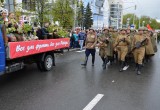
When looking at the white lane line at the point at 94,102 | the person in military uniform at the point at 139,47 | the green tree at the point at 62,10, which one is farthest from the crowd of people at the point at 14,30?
the green tree at the point at 62,10

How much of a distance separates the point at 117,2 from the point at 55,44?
136 metres

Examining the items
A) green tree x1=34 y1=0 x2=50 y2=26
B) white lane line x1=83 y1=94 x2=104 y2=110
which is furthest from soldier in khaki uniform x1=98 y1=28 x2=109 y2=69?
green tree x1=34 y1=0 x2=50 y2=26

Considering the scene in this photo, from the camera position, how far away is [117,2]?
141750 mm

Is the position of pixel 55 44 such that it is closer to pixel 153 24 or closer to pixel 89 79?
pixel 89 79

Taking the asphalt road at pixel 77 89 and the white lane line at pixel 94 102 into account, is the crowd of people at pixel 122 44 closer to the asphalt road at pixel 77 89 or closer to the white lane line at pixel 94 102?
the asphalt road at pixel 77 89

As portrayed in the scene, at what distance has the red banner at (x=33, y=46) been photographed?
7.37m

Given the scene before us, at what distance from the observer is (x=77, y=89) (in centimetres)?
746

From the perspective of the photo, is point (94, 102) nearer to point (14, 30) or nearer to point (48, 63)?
point (14, 30)

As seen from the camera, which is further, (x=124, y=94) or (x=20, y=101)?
(x=124, y=94)

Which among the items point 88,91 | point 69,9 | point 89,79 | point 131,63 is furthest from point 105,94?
point 69,9

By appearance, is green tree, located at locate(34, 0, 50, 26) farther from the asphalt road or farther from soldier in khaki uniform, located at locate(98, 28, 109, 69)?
the asphalt road

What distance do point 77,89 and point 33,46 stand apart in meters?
2.09

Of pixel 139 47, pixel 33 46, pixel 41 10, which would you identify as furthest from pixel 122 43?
pixel 41 10

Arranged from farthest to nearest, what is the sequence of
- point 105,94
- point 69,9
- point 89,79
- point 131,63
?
1. point 69,9
2. point 131,63
3. point 89,79
4. point 105,94
